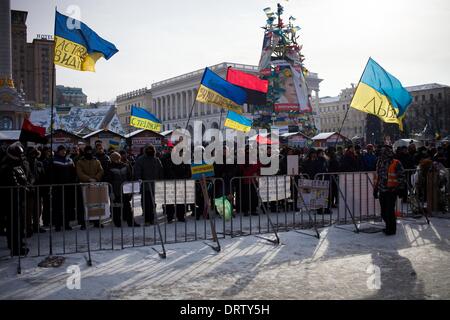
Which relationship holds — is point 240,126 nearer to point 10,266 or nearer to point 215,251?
point 215,251

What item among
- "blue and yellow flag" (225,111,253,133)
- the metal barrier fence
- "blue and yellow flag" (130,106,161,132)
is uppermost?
"blue and yellow flag" (130,106,161,132)

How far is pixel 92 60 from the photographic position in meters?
8.61

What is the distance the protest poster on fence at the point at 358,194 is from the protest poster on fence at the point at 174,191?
3167 millimetres

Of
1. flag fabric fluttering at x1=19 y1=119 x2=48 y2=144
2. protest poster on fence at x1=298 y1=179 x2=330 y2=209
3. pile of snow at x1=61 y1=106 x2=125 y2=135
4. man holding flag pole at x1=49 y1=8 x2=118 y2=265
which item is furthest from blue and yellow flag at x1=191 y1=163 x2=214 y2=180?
pile of snow at x1=61 y1=106 x2=125 y2=135

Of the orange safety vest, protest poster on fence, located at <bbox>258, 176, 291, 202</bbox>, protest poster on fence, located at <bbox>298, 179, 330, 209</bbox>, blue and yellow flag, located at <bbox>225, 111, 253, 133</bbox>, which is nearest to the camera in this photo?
the orange safety vest

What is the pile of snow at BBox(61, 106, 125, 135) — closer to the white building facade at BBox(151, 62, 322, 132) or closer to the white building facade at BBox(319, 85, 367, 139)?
the white building facade at BBox(151, 62, 322, 132)

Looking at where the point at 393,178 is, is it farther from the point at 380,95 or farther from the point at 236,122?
the point at 236,122

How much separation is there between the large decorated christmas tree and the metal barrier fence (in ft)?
Answer: 86.4

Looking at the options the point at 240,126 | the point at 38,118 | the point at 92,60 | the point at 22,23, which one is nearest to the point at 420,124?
the point at 38,118

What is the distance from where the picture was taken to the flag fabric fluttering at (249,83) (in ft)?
31.7

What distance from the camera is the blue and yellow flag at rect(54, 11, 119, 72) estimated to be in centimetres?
789

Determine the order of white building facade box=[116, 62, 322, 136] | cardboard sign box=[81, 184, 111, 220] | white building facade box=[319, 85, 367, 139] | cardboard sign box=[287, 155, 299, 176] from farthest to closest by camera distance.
Result: 1. white building facade box=[319, 85, 367, 139]
2. white building facade box=[116, 62, 322, 136]
3. cardboard sign box=[287, 155, 299, 176]
4. cardboard sign box=[81, 184, 111, 220]

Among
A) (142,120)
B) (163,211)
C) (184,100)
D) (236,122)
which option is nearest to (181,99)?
(184,100)

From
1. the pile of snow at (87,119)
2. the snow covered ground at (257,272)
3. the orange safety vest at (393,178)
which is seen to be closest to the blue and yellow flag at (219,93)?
the snow covered ground at (257,272)
